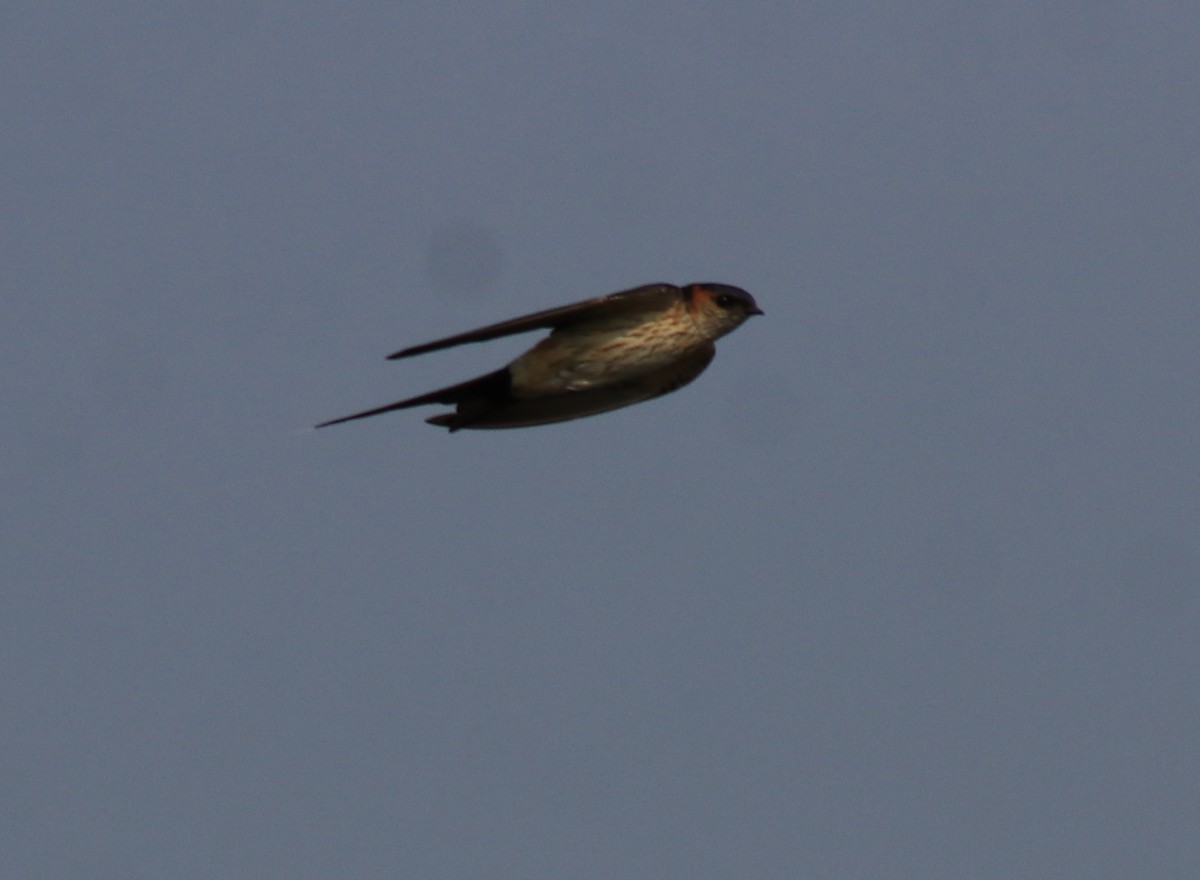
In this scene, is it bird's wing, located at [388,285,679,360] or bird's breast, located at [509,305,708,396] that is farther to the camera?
bird's breast, located at [509,305,708,396]

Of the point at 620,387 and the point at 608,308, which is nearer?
the point at 608,308

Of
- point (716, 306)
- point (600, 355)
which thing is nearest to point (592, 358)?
point (600, 355)

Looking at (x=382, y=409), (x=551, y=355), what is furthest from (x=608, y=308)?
(x=382, y=409)

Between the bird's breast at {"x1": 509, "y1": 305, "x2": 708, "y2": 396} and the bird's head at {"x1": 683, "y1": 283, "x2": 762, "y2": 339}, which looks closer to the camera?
the bird's breast at {"x1": 509, "y1": 305, "x2": 708, "y2": 396}

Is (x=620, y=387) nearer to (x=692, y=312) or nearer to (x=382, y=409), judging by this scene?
(x=692, y=312)
